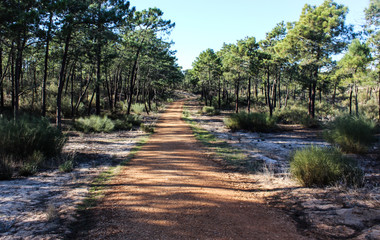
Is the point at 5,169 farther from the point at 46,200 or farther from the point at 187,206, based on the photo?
the point at 187,206

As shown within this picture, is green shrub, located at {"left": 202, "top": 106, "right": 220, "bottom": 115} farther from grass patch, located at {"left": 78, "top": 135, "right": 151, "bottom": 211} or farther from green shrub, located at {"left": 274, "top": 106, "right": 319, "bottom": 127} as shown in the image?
grass patch, located at {"left": 78, "top": 135, "right": 151, "bottom": 211}

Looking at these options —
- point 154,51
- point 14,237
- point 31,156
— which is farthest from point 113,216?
point 154,51

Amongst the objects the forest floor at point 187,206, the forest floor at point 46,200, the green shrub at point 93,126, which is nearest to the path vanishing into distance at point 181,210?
the forest floor at point 187,206

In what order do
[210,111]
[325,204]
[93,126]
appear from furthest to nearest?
→ [210,111] < [93,126] < [325,204]

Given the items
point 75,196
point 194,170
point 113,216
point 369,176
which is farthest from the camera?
point 194,170

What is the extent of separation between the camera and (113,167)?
7.58 meters

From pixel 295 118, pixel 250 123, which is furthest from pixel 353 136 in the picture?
pixel 295 118

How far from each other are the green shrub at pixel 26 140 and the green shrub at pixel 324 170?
7733mm

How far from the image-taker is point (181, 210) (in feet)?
14.4

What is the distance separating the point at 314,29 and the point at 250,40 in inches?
253

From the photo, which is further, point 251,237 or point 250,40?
point 250,40

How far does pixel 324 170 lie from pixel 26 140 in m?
8.59

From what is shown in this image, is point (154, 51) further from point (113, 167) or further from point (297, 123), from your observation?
point (113, 167)

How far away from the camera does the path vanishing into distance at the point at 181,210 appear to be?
364 cm
